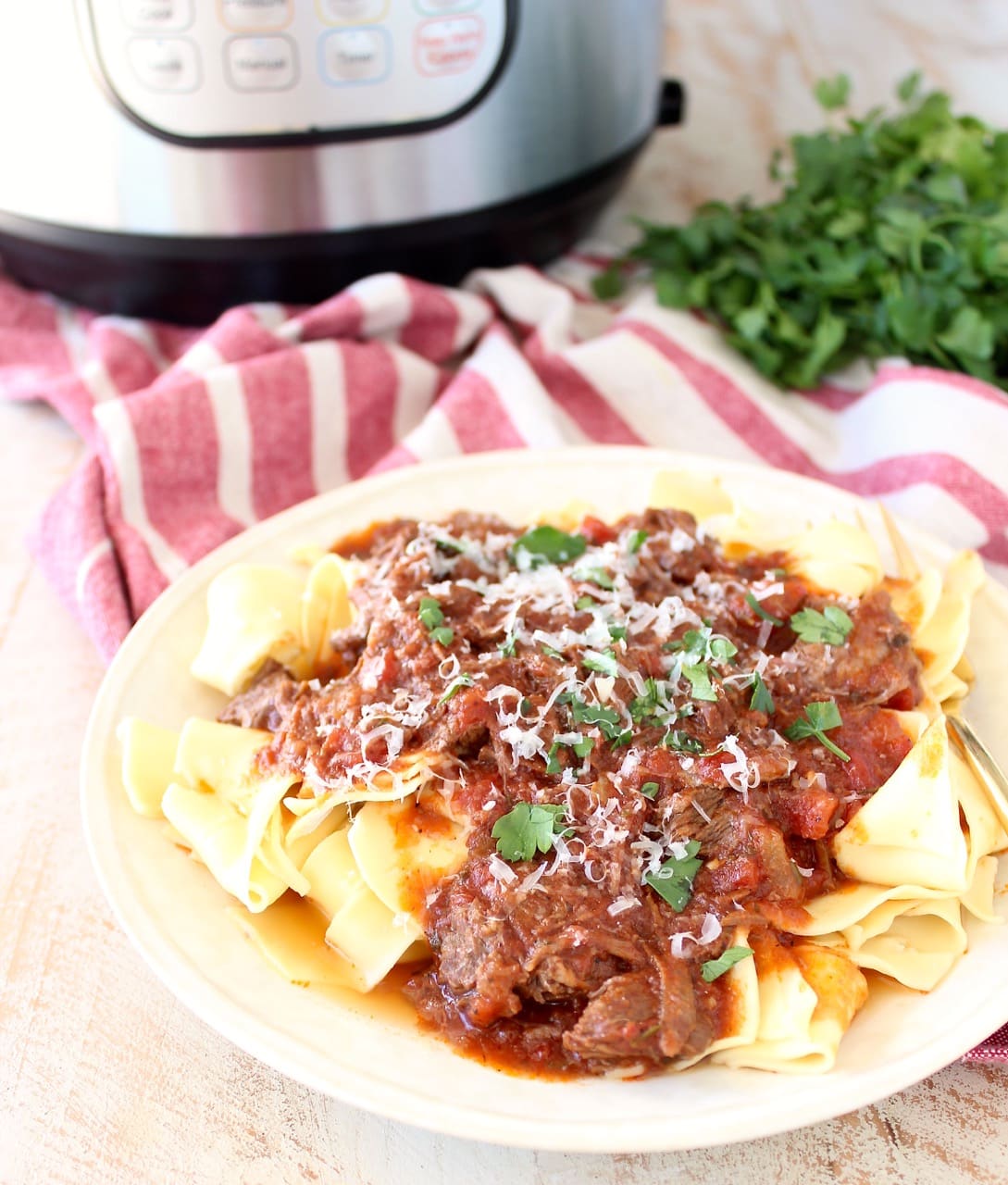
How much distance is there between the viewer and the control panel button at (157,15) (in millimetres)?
3834

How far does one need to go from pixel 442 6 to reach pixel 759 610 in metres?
2.29

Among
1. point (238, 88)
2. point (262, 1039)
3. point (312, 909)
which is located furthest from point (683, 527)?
point (238, 88)

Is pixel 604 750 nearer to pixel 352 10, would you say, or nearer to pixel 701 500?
pixel 701 500

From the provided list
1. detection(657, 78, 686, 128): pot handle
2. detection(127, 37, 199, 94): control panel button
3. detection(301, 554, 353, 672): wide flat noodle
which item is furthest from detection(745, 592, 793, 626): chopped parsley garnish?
detection(657, 78, 686, 128): pot handle

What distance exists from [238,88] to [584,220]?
5.29 feet

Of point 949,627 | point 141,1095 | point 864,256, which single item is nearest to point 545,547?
point 949,627

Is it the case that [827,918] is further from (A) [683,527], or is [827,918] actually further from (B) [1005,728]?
(A) [683,527]

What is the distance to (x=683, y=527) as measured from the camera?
3.43 metres

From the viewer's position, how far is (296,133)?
4102 millimetres

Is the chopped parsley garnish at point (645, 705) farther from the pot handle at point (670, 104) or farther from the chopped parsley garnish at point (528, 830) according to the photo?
the pot handle at point (670, 104)

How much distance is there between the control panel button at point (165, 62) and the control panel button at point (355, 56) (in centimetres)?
42

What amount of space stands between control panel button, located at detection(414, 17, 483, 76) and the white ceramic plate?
2.16 metres

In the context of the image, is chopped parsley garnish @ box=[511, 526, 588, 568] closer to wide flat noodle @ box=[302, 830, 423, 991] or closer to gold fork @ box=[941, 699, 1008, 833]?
wide flat noodle @ box=[302, 830, 423, 991]

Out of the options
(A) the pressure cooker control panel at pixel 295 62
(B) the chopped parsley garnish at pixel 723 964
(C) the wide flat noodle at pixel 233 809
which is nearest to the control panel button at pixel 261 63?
(A) the pressure cooker control panel at pixel 295 62
